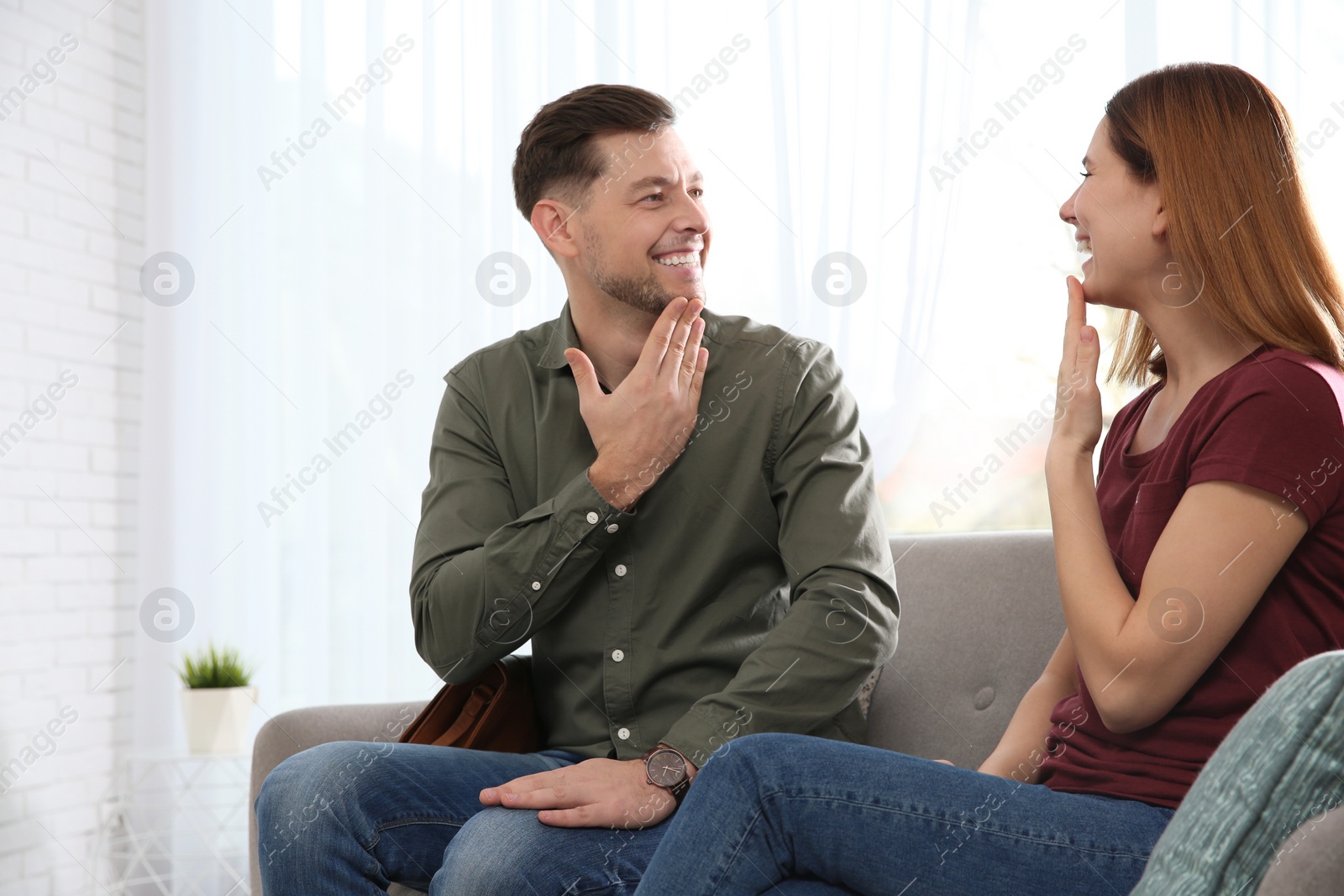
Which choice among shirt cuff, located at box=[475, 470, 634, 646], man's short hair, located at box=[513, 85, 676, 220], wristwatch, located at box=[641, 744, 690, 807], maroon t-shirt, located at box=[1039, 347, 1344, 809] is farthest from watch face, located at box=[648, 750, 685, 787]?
man's short hair, located at box=[513, 85, 676, 220]

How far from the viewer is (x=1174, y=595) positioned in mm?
1037

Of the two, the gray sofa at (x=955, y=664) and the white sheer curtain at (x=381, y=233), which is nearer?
the gray sofa at (x=955, y=664)

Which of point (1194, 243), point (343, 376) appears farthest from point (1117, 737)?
point (343, 376)

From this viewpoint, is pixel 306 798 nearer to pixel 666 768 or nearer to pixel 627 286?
pixel 666 768

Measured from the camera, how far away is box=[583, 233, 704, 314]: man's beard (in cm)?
170

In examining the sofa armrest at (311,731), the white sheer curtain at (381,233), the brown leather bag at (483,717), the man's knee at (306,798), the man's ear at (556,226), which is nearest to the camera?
the man's knee at (306,798)

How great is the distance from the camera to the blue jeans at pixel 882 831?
3.29 feet

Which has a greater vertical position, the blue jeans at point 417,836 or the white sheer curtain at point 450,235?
the white sheer curtain at point 450,235

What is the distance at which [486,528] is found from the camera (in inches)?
63.4

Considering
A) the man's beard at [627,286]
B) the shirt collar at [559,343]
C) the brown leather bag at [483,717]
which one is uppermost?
the man's beard at [627,286]

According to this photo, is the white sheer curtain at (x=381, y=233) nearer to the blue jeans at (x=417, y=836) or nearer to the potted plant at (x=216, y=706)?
the potted plant at (x=216, y=706)

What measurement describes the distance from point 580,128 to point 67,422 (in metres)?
2.08

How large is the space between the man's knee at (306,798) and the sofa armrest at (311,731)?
10.0 inches

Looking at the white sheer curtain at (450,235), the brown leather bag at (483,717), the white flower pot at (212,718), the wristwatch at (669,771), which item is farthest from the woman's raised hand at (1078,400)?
the white flower pot at (212,718)
